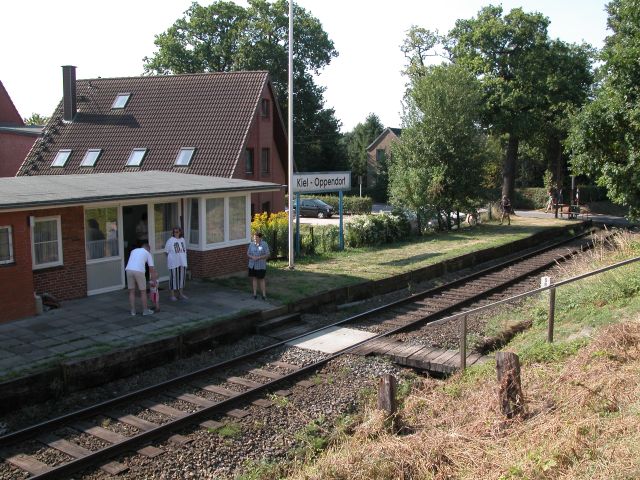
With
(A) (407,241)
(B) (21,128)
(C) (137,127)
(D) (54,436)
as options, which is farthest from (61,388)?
(B) (21,128)

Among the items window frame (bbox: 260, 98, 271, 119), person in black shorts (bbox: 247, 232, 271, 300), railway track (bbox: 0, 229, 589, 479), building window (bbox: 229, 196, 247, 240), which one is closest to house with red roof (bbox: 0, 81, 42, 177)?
window frame (bbox: 260, 98, 271, 119)

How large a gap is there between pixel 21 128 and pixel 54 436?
3465cm

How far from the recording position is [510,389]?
7.77 m

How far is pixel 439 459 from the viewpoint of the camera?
694 centimetres

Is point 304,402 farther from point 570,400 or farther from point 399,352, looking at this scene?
point 570,400

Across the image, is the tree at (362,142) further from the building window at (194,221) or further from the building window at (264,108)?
the building window at (194,221)

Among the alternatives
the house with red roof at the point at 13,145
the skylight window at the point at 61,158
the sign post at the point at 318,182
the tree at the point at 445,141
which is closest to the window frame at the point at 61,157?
the skylight window at the point at 61,158

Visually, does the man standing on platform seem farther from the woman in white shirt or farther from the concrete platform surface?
the woman in white shirt

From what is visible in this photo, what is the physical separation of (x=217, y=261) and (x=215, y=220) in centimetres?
110

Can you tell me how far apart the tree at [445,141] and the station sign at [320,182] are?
24.4 feet

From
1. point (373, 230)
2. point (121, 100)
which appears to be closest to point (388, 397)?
point (373, 230)

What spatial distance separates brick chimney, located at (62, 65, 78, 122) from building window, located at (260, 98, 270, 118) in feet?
31.1

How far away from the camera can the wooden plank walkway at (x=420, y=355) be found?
427 inches

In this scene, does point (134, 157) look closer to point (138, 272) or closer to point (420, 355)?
point (138, 272)
